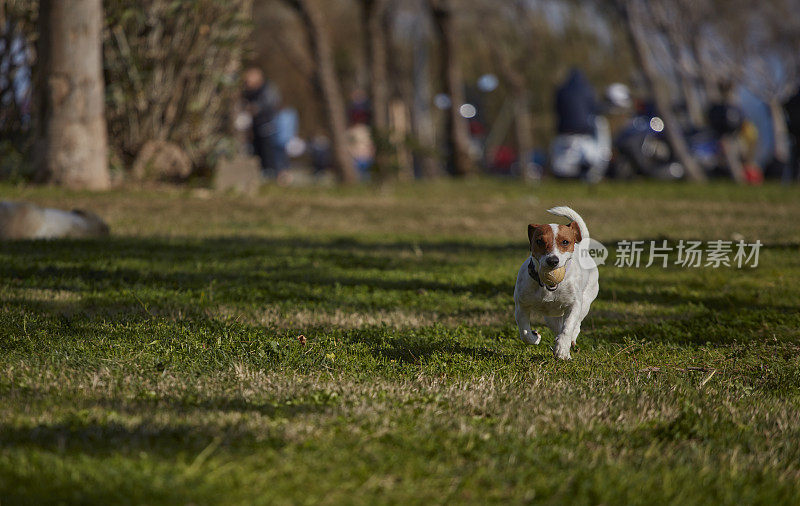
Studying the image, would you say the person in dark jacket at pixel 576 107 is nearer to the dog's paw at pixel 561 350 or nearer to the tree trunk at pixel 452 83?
the tree trunk at pixel 452 83

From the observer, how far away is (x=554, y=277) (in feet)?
13.6

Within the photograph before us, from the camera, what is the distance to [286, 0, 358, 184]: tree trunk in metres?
17.3

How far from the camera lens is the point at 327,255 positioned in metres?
7.77

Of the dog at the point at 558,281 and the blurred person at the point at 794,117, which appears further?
the blurred person at the point at 794,117

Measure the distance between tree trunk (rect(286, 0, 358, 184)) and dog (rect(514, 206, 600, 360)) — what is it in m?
13.5

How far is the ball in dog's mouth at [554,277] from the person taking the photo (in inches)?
162

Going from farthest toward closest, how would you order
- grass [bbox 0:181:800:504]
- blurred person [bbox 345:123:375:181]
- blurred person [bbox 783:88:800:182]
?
blurred person [bbox 345:123:375:181], blurred person [bbox 783:88:800:182], grass [bbox 0:181:800:504]

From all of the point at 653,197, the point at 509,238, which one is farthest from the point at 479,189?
the point at 509,238

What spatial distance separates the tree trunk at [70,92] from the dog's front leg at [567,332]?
26.9ft

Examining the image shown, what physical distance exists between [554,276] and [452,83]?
1964 cm

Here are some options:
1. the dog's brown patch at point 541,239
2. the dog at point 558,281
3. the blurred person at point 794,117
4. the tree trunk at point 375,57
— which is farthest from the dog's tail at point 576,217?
the tree trunk at point 375,57

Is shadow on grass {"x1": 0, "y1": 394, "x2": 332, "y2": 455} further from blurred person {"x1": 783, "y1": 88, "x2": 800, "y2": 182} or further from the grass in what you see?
blurred person {"x1": 783, "y1": 88, "x2": 800, "y2": 182}

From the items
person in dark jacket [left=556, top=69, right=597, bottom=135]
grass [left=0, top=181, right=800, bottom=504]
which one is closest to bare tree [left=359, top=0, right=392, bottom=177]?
person in dark jacket [left=556, top=69, right=597, bottom=135]

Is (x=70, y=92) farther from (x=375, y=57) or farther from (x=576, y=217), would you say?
(x=375, y=57)
